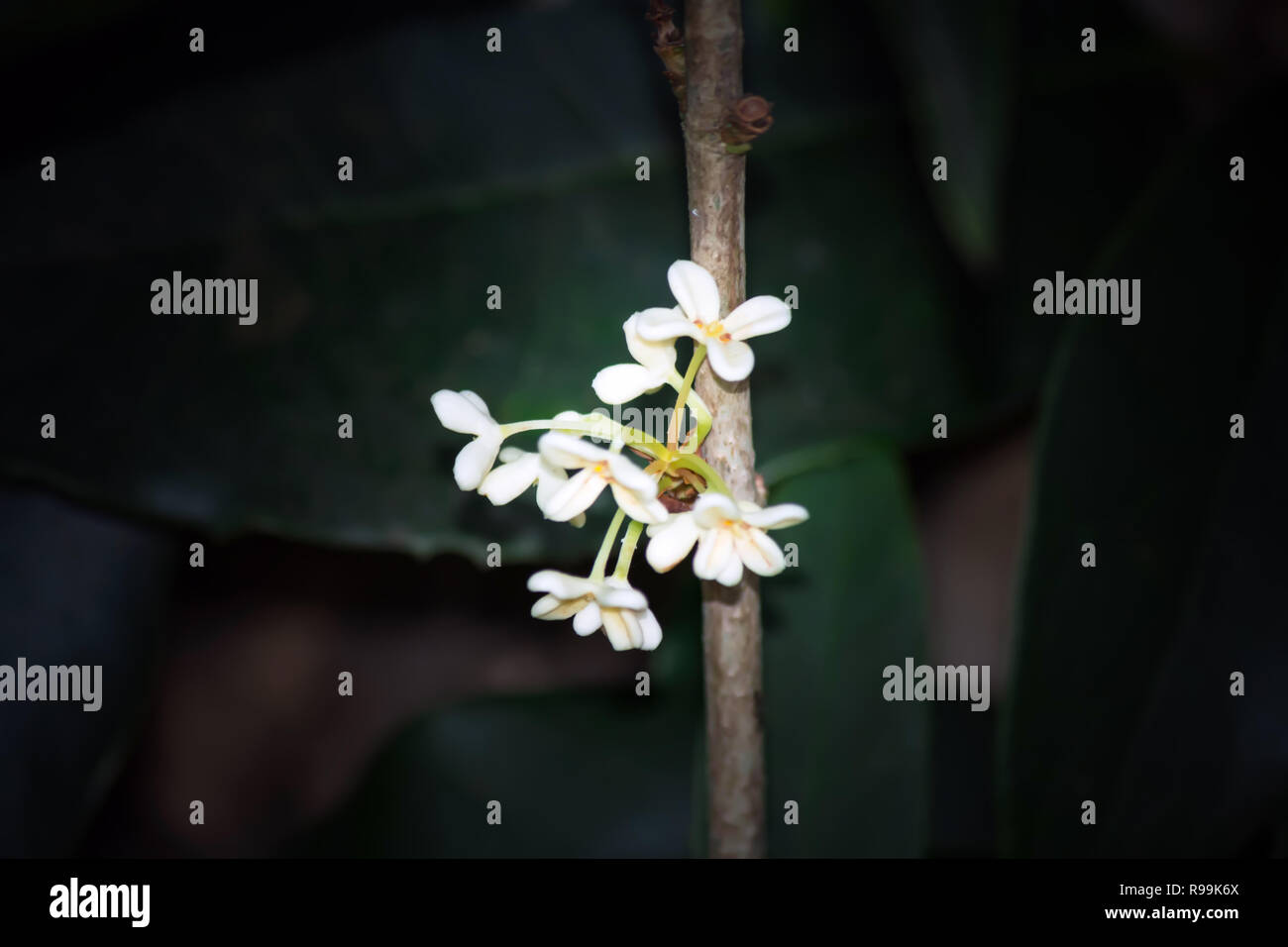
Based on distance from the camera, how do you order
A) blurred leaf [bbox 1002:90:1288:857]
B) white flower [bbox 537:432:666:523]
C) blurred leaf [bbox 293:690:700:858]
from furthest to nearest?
blurred leaf [bbox 293:690:700:858] → blurred leaf [bbox 1002:90:1288:857] → white flower [bbox 537:432:666:523]

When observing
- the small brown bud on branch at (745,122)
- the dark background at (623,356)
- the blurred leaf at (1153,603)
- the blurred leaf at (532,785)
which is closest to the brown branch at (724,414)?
the small brown bud on branch at (745,122)

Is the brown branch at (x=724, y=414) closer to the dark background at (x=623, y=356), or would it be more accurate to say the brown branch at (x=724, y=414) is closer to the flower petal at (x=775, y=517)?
the flower petal at (x=775, y=517)

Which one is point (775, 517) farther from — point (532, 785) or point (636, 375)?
point (532, 785)

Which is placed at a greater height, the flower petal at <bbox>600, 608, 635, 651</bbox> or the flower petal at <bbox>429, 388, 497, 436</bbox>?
the flower petal at <bbox>429, 388, 497, 436</bbox>

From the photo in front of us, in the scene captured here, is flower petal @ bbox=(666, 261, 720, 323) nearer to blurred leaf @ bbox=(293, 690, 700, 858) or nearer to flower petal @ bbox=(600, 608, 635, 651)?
flower petal @ bbox=(600, 608, 635, 651)

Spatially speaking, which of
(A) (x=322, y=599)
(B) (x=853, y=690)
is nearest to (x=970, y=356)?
(B) (x=853, y=690)

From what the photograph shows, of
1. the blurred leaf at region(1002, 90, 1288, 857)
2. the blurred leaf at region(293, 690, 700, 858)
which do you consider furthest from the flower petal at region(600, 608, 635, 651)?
the blurred leaf at region(293, 690, 700, 858)

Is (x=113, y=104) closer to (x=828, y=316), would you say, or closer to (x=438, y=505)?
(x=438, y=505)
